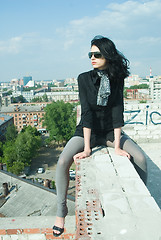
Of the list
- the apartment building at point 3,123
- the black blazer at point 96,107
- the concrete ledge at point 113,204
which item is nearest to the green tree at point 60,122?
the apartment building at point 3,123

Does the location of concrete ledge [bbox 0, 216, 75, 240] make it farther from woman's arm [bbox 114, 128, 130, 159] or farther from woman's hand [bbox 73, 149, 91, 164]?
woman's arm [bbox 114, 128, 130, 159]

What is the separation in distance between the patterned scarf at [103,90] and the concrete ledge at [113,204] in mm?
663

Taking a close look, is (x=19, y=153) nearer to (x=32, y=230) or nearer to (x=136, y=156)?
(x=32, y=230)

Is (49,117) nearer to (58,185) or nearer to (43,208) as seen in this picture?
(43,208)

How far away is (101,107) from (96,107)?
65mm

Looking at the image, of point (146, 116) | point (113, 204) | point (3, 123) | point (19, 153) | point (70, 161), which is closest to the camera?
point (113, 204)

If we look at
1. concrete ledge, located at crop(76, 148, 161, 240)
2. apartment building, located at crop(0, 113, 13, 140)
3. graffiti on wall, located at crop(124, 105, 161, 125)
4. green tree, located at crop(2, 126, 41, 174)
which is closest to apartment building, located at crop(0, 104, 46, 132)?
apartment building, located at crop(0, 113, 13, 140)

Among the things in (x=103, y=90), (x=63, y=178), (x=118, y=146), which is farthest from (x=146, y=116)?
(x=63, y=178)

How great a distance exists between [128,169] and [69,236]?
963 mm

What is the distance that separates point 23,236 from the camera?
250cm

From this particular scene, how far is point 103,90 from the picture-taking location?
2650mm

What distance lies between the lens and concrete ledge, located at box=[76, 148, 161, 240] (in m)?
1.44

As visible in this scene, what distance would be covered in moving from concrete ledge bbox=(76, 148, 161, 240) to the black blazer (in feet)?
1.32

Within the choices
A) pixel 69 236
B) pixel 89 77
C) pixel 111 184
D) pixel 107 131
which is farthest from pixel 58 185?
pixel 89 77
